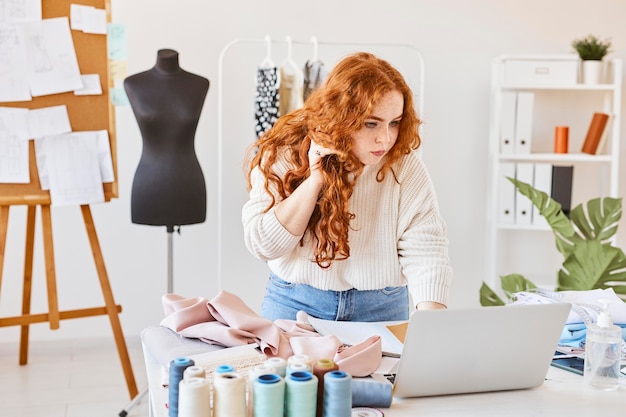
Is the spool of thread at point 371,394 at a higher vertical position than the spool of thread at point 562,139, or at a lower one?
lower

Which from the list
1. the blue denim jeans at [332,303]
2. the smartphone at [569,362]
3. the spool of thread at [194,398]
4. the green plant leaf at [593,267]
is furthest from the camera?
the green plant leaf at [593,267]

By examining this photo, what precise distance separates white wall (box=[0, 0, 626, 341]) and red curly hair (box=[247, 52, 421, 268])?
2036 millimetres

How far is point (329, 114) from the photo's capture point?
1.81 m

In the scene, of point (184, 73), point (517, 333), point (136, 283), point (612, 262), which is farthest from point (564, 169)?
point (517, 333)

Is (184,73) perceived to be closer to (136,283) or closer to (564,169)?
(136,283)

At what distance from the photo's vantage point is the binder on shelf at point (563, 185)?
3857 mm

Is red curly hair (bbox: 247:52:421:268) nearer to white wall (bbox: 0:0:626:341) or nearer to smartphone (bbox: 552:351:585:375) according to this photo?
smartphone (bbox: 552:351:585:375)

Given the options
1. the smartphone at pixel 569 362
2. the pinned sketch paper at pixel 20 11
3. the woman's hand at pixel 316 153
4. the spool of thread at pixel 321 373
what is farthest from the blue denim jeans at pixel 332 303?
the pinned sketch paper at pixel 20 11

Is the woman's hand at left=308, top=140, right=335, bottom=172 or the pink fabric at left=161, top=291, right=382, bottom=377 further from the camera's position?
the woman's hand at left=308, top=140, right=335, bottom=172

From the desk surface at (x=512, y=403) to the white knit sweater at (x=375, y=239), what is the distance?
1.59 ft

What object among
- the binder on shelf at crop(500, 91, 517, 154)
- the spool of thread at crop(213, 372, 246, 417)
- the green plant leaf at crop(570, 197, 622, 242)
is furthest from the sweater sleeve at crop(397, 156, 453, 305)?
the binder on shelf at crop(500, 91, 517, 154)

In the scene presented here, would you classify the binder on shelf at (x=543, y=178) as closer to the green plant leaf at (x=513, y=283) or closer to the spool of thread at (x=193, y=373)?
the green plant leaf at (x=513, y=283)

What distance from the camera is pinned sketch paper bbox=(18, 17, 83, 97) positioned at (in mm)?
3076

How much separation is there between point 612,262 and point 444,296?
1456 millimetres
